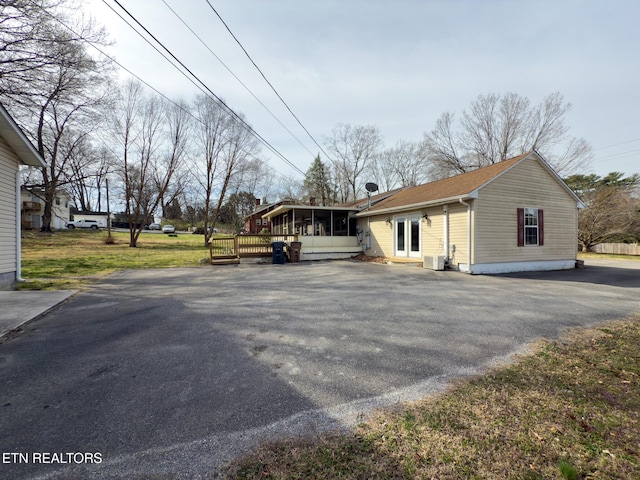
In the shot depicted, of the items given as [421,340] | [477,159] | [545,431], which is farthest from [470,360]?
[477,159]

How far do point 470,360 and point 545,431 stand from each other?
4.04 ft

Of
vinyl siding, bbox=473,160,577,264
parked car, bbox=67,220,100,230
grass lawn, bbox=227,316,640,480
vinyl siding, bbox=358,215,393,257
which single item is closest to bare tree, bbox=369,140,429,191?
vinyl siding, bbox=358,215,393,257

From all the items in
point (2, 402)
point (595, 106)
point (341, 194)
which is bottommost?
point (2, 402)

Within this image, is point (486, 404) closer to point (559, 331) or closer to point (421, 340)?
point (421, 340)

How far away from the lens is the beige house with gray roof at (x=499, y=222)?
1041 cm

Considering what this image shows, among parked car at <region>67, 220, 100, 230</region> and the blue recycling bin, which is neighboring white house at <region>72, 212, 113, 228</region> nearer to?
parked car at <region>67, 220, 100, 230</region>

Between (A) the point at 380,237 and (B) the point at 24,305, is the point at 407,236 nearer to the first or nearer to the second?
(A) the point at 380,237

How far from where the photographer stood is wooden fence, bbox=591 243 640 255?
75.1 ft

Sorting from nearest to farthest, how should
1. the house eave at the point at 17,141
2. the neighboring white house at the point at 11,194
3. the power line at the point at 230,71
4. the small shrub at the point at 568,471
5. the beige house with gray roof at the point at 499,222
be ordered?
the small shrub at the point at 568,471
the house eave at the point at 17,141
the power line at the point at 230,71
the neighboring white house at the point at 11,194
the beige house with gray roof at the point at 499,222

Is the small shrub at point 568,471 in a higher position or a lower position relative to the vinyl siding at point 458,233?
lower

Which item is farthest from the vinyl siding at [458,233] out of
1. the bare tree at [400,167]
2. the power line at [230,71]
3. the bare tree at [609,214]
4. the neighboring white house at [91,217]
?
the neighboring white house at [91,217]

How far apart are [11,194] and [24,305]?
4393 mm

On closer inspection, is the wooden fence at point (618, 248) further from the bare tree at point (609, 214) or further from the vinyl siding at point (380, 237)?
the vinyl siding at point (380, 237)

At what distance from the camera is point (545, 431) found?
2.07 meters
